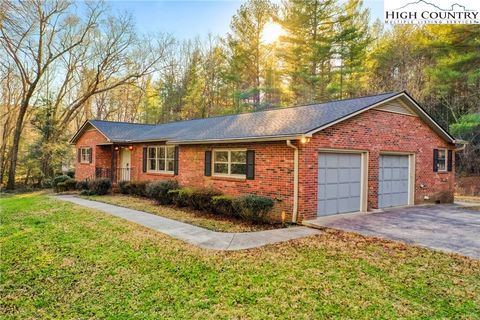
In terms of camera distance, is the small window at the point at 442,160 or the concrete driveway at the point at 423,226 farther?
the small window at the point at 442,160

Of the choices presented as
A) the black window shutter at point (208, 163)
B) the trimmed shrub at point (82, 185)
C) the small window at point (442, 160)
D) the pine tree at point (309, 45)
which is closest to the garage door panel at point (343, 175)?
the black window shutter at point (208, 163)

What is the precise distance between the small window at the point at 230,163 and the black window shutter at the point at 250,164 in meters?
0.35

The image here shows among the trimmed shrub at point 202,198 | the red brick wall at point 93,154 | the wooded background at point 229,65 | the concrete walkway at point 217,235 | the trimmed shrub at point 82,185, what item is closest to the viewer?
the concrete walkway at point 217,235

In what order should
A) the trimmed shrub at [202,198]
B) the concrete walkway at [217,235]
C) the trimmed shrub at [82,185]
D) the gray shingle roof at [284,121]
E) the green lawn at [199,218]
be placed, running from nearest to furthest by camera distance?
the concrete walkway at [217,235]
the green lawn at [199,218]
the gray shingle roof at [284,121]
the trimmed shrub at [202,198]
the trimmed shrub at [82,185]

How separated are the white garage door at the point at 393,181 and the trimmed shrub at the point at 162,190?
25.0 feet

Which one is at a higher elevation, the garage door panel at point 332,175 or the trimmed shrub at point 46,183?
the garage door panel at point 332,175

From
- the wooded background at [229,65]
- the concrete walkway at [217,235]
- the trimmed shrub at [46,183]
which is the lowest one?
the trimmed shrub at [46,183]

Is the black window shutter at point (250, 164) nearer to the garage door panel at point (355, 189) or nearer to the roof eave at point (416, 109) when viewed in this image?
the roof eave at point (416, 109)

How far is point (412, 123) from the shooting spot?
1234 centimetres

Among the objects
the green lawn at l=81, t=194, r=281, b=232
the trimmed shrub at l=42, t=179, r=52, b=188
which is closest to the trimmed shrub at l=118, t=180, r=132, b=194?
the green lawn at l=81, t=194, r=281, b=232

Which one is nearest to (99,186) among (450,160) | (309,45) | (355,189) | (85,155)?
(85,155)

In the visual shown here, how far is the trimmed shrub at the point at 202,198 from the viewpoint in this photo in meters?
10.5

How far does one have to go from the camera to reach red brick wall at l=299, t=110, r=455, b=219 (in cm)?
893

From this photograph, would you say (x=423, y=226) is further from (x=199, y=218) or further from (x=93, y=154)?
(x=93, y=154)
